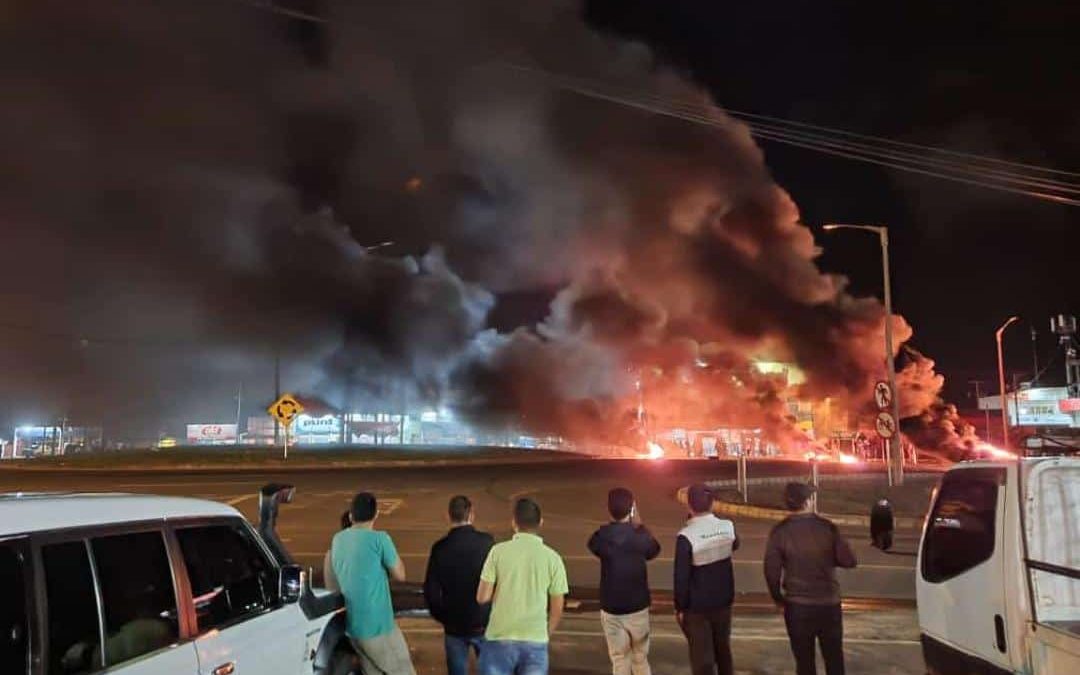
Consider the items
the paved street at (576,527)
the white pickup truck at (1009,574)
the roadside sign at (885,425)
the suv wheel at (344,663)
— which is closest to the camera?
the white pickup truck at (1009,574)

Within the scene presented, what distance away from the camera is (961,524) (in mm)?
4254

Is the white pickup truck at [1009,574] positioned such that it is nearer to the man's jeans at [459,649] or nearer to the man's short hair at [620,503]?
the man's short hair at [620,503]

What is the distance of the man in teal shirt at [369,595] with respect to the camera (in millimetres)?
4387

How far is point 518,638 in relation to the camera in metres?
4.07

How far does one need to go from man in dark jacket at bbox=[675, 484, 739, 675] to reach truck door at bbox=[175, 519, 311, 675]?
2228mm

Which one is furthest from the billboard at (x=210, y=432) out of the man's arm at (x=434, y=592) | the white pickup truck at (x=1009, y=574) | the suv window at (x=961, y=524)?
the white pickup truck at (x=1009, y=574)

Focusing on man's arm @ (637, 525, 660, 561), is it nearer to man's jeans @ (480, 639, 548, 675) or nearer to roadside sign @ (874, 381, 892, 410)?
man's jeans @ (480, 639, 548, 675)

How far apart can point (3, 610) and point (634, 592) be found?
3.26 metres

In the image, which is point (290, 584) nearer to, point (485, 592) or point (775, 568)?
point (485, 592)

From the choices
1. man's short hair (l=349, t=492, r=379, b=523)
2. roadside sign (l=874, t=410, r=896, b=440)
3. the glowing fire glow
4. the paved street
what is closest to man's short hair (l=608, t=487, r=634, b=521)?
man's short hair (l=349, t=492, r=379, b=523)

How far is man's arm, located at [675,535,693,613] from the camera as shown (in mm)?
4852

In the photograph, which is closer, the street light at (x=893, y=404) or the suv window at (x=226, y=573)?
the suv window at (x=226, y=573)

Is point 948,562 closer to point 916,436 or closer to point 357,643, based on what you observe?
point 357,643

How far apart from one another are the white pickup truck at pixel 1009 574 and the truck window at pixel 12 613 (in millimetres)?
3552
